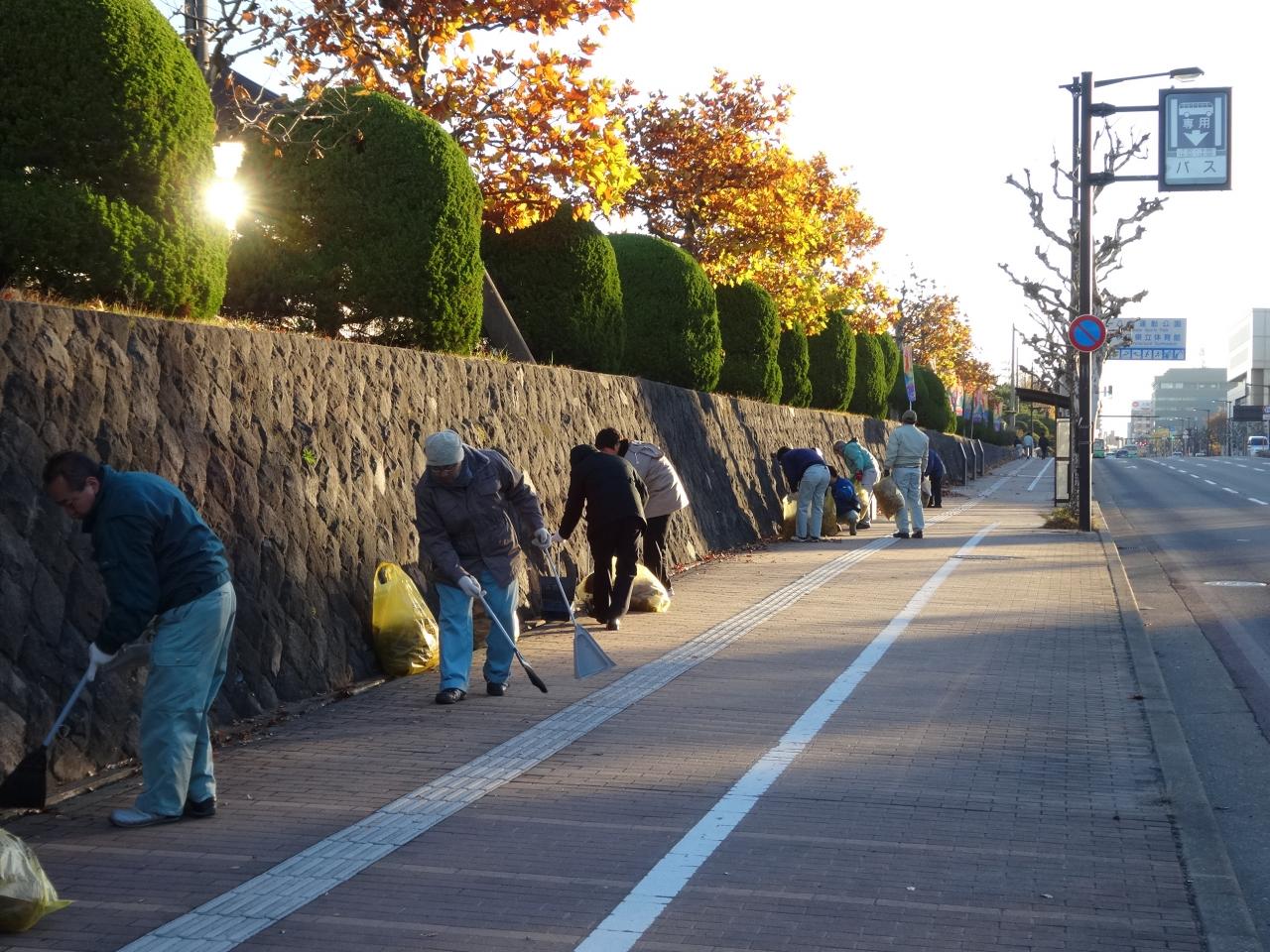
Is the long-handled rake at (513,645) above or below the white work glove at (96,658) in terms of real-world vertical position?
below

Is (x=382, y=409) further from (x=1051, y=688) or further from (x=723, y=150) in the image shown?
(x=723, y=150)

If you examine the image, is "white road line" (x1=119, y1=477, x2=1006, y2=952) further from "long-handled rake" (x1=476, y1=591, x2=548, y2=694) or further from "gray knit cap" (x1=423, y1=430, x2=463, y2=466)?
"gray knit cap" (x1=423, y1=430, x2=463, y2=466)

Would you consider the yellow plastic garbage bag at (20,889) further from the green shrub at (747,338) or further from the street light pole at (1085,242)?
the green shrub at (747,338)

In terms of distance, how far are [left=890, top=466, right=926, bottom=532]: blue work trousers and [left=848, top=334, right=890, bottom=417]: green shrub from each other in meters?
17.8

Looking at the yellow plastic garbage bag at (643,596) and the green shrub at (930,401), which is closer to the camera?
the yellow plastic garbage bag at (643,596)

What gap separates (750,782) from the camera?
22.4 feet

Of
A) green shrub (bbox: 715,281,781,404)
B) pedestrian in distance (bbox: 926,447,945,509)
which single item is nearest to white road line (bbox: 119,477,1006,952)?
green shrub (bbox: 715,281,781,404)

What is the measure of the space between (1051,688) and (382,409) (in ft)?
17.3

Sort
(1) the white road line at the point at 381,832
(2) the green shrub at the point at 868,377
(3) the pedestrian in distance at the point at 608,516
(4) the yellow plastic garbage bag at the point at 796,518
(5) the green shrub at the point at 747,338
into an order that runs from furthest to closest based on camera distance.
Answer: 1. (2) the green shrub at the point at 868,377
2. (5) the green shrub at the point at 747,338
3. (4) the yellow plastic garbage bag at the point at 796,518
4. (3) the pedestrian in distance at the point at 608,516
5. (1) the white road line at the point at 381,832

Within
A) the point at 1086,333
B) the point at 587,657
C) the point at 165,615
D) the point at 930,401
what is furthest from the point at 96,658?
the point at 930,401

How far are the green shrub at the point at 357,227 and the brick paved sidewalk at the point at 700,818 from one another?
407 cm

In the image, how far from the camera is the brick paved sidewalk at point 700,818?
4852 mm

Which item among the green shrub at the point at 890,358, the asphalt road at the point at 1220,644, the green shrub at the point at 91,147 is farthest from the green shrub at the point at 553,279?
the green shrub at the point at 890,358

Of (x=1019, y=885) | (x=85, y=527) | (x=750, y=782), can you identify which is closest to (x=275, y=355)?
(x=85, y=527)
